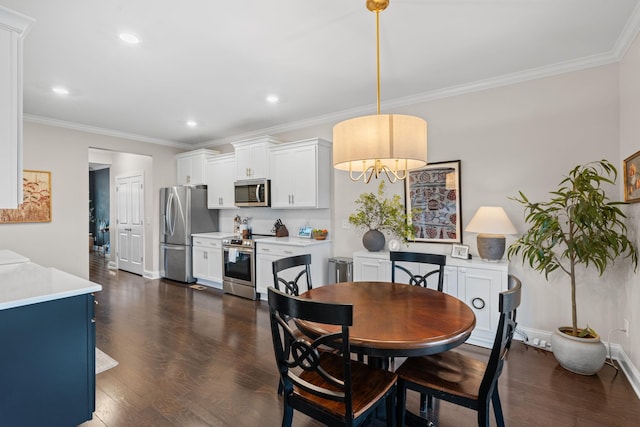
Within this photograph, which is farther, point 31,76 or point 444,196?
point 444,196

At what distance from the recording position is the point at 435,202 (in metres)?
3.70

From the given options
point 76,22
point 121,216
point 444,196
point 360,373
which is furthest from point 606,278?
point 121,216

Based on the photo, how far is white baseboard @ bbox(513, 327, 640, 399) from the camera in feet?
7.78

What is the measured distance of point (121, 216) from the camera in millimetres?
7121

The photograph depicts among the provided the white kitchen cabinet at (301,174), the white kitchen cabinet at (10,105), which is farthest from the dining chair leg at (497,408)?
the white kitchen cabinet at (301,174)

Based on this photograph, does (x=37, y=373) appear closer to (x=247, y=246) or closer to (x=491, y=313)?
A: (x=247, y=246)

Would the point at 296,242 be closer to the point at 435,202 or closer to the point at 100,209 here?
the point at 435,202

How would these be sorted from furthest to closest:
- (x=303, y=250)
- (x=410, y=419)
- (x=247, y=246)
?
(x=247, y=246) → (x=303, y=250) → (x=410, y=419)

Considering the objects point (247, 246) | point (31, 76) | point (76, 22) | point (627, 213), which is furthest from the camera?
point (247, 246)

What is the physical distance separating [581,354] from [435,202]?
1.88 metres

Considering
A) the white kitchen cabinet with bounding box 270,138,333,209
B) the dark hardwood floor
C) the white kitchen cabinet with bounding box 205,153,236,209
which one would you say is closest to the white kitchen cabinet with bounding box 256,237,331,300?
the white kitchen cabinet with bounding box 270,138,333,209

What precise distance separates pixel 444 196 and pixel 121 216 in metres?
6.93

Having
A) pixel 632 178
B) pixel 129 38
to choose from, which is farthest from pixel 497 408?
pixel 129 38

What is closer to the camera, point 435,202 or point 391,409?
point 391,409
